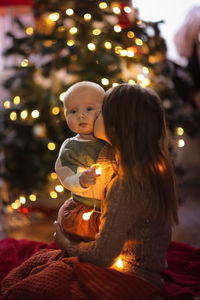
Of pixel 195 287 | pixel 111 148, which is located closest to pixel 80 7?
pixel 111 148

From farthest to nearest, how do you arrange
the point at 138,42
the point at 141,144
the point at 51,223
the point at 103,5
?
the point at 51,223
the point at 138,42
the point at 103,5
the point at 141,144

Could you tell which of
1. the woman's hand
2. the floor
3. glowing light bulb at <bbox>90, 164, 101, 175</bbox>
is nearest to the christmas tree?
the floor

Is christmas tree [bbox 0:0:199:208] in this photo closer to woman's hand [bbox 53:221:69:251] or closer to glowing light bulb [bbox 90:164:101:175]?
woman's hand [bbox 53:221:69:251]

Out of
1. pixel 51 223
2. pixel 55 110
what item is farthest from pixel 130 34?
pixel 51 223

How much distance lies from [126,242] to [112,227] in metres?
0.11

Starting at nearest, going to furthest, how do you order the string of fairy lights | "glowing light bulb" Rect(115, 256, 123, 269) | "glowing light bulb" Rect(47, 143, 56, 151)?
"glowing light bulb" Rect(115, 256, 123, 269) < the string of fairy lights < "glowing light bulb" Rect(47, 143, 56, 151)

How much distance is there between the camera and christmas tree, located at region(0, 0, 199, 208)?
2.01 m

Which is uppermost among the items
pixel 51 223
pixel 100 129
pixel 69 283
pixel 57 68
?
pixel 57 68

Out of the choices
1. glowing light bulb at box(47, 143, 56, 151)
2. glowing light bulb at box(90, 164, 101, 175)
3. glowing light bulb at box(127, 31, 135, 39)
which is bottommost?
glowing light bulb at box(90, 164, 101, 175)

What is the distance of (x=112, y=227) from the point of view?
1157 mm

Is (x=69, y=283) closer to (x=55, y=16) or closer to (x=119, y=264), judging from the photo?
(x=119, y=264)

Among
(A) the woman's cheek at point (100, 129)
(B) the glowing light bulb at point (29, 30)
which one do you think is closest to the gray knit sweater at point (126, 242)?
(A) the woman's cheek at point (100, 129)

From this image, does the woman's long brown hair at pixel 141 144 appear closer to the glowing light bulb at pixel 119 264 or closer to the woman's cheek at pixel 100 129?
the woman's cheek at pixel 100 129

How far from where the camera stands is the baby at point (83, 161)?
129 cm
